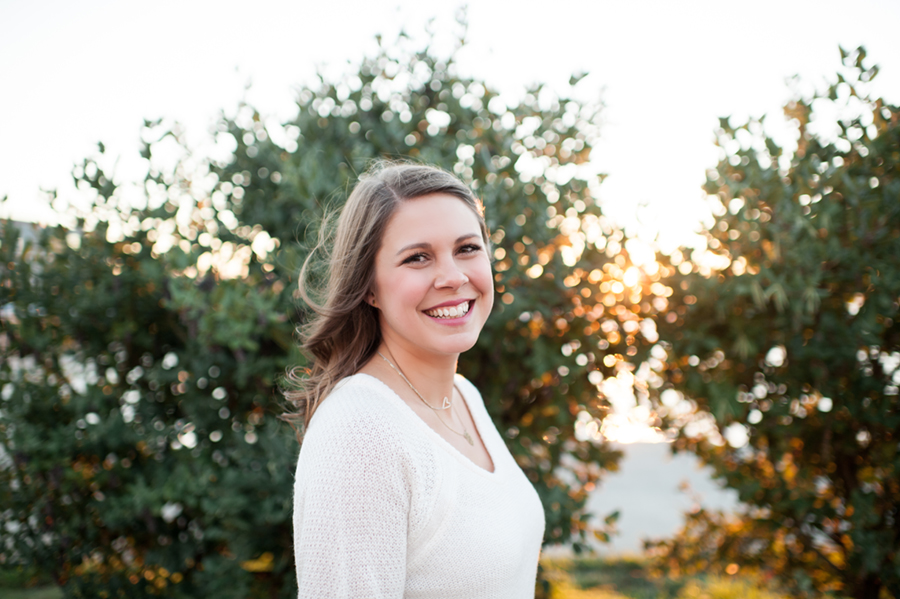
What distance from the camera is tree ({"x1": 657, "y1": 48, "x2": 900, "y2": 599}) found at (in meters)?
2.52

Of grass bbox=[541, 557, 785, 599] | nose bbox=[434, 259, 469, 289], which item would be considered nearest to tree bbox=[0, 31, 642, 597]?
nose bbox=[434, 259, 469, 289]

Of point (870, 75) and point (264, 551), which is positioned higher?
point (870, 75)

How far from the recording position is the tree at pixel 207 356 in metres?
2.61

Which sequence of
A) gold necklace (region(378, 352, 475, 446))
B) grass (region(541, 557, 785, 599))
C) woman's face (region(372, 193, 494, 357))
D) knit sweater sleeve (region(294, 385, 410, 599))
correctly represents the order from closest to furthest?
knit sweater sleeve (region(294, 385, 410, 599))
woman's face (region(372, 193, 494, 357))
gold necklace (region(378, 352, 475, 446))
grass (region(541, 557, 785, 599))

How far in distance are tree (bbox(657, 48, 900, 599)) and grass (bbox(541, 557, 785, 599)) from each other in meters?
0.93

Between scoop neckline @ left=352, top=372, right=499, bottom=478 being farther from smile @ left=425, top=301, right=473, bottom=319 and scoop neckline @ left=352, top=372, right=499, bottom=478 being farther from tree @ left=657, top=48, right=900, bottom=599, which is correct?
tree @ left=657, top=48, right=900, bottom=599

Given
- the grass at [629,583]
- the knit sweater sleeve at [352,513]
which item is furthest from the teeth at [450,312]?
the grass at [629,583]

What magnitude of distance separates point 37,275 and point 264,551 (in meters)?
1.66

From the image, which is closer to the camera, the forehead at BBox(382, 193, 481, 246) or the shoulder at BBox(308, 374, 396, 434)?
the shoulder at BBox(308, 374, 396, 434)

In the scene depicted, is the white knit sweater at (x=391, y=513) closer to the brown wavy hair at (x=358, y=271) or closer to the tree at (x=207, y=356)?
the brown wavy hair at (x=358, y=271)

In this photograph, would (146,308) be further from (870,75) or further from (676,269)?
(870,75)

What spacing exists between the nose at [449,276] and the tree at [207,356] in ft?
3.22

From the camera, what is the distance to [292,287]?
8.54 ft

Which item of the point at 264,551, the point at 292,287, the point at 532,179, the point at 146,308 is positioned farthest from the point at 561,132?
the point at 264,551
